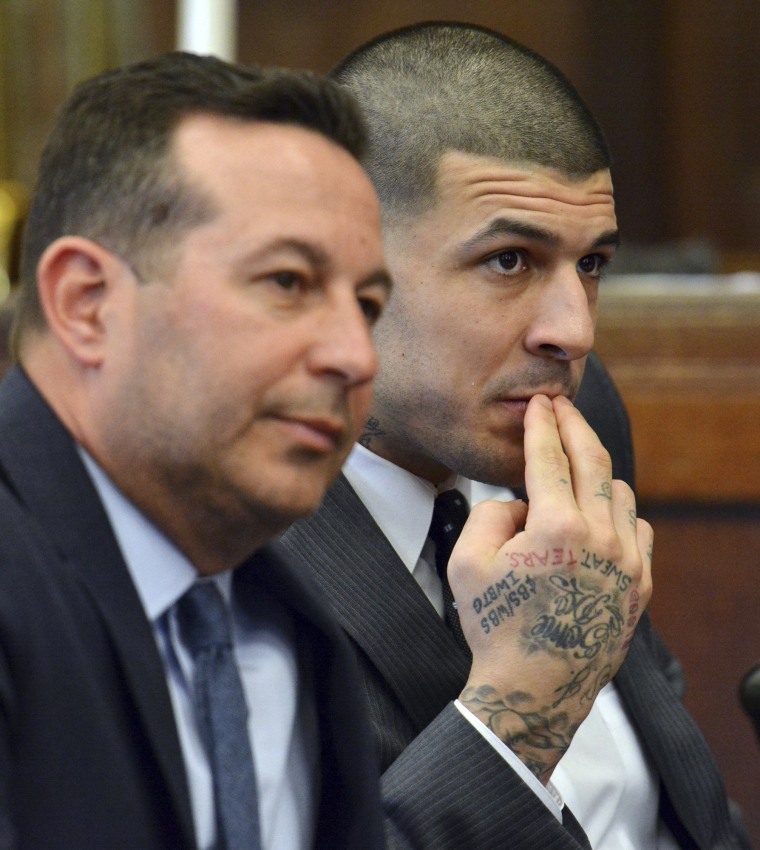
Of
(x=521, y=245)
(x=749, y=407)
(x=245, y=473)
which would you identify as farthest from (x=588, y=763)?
(x=749, y=407)

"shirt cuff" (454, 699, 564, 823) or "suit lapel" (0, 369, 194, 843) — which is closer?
"suit lapel" (0, 369, 194, 843)

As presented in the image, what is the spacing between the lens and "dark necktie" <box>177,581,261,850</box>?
0.90 m

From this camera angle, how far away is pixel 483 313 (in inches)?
59.0

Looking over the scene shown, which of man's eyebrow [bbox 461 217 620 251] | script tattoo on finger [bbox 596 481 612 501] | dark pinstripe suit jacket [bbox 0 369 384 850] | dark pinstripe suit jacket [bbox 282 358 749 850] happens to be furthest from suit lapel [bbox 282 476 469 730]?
dark pinstripe suit jacket [bbox 0 369 384 850]

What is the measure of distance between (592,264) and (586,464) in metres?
0.28

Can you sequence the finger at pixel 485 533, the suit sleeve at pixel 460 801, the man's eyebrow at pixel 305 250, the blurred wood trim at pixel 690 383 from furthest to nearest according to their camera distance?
the blurred wood trim at pixel 690 383, the finger at pixel 485 533, the suit sleeve at pixel 460 801, the man's eyebrow at pixel 305 250

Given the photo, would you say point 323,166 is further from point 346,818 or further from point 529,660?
point 529,660

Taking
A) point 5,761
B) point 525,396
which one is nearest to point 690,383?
point 525,396

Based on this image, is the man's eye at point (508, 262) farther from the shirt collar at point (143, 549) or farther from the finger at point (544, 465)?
the shirt collar at point (143, 549)

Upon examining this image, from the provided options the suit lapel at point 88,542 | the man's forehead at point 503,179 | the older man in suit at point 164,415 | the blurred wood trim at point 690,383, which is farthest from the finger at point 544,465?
the blurred wood trim at point 690,383

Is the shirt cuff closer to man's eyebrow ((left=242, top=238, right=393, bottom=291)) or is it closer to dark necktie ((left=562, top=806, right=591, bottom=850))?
dark necktie ((left=562, top=806, right=591, bottom=850))

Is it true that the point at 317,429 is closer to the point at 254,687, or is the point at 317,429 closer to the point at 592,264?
the point at 254,687

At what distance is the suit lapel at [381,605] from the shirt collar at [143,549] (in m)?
0.49

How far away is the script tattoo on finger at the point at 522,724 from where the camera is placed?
1287 millimetres
